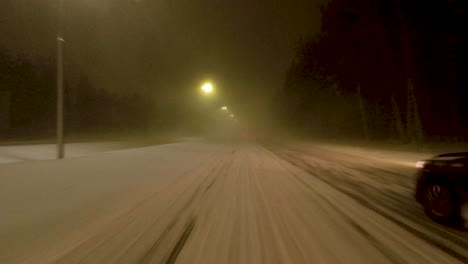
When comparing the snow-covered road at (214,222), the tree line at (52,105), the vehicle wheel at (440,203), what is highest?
the tree line at (52,105)

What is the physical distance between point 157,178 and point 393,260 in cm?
873

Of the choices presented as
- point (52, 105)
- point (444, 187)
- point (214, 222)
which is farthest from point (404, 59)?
point (52, 105)

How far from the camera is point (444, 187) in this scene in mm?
6551

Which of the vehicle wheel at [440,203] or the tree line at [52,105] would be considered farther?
the tree line at [52,105]

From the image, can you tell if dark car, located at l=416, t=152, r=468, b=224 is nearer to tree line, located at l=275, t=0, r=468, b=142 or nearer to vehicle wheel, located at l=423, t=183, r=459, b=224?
vehicle wheel, located at l=423, t=183, r=459, b=224

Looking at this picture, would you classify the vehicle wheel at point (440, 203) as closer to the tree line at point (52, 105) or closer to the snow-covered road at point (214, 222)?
the snow-covered road at point (214, 222)

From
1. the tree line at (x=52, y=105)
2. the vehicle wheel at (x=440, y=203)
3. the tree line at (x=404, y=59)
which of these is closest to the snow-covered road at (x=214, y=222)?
the vehicle wheel at (x=440, y=203)

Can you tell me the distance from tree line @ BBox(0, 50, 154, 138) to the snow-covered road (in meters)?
44.0

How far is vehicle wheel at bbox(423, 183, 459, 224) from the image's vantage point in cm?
628

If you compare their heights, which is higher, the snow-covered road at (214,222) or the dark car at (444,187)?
the dark car at (444,187)

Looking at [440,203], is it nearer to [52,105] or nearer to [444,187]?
[444,187]

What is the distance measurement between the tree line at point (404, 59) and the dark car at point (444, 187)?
22.2m

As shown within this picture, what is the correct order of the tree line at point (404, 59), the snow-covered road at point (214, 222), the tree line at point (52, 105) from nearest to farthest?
the snow-covered road at point (214, 222) → the tree line at point (404, 59) → the tree line at point (52, 105)

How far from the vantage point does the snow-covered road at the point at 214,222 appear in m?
4.96
